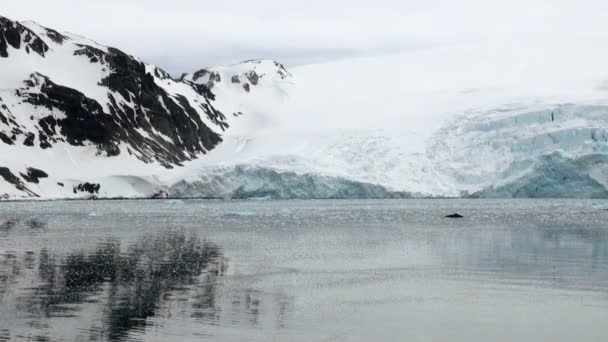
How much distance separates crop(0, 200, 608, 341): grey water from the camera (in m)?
13.3

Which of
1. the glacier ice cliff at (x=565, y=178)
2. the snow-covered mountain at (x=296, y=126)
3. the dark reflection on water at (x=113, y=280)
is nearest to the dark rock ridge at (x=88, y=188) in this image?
the snow-covered mountain at (x=296, y=126)

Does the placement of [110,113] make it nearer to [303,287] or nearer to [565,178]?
[565,178]

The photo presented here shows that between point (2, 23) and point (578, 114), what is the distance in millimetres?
87382

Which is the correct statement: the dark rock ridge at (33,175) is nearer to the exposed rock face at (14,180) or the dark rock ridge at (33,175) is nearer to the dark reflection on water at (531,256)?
the exposed rock face at (14,180)

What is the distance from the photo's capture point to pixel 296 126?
115m

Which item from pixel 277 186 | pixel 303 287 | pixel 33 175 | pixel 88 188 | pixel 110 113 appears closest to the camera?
pixel 303 287

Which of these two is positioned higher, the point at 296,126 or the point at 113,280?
the point at 296,126

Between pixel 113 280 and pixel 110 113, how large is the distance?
11095 cm

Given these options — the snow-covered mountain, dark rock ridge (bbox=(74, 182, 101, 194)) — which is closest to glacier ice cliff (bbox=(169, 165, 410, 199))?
the snow-covered mountain

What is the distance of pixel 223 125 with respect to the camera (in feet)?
471

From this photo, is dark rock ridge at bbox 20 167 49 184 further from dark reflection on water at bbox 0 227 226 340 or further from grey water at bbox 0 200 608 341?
dark reflection on water at bbox 0 227 226 340

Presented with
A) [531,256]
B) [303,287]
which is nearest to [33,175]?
[531,256]

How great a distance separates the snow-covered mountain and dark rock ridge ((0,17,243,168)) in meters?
0.23

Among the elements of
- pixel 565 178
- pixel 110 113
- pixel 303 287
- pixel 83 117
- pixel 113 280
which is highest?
pixel 110 113
